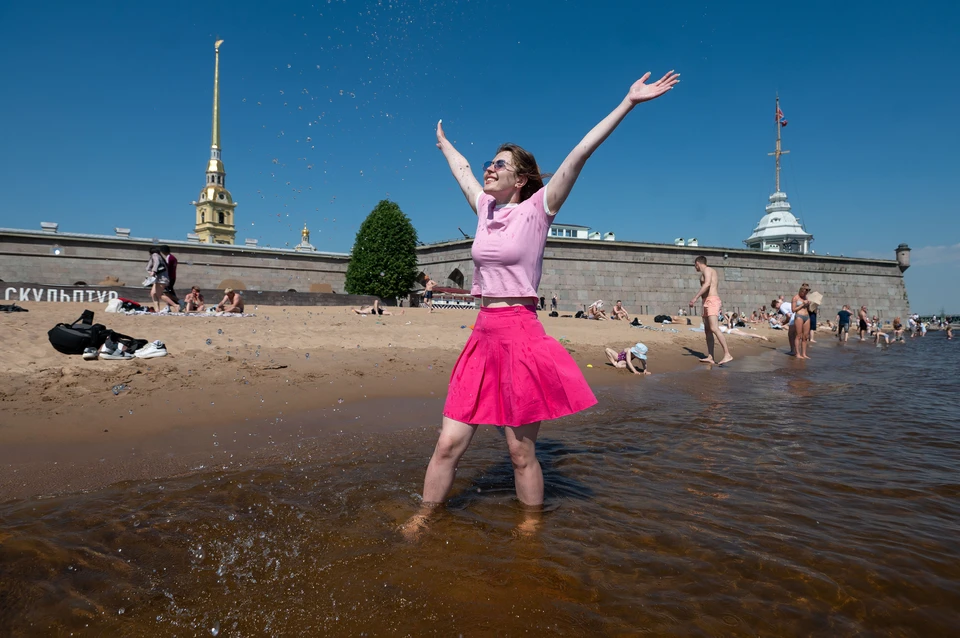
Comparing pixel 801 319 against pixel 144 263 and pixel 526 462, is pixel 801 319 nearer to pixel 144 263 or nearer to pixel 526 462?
pixel 526 462

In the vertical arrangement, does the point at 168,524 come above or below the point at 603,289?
below

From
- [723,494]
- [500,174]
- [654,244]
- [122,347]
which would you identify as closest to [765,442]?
[723,494]

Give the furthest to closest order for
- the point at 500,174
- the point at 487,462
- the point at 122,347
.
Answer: the point at 122,347
the point at 487,462
the point at 500,174

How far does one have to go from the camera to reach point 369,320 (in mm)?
13180

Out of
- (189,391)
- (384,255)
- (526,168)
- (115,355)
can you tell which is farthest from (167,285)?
(384,255)

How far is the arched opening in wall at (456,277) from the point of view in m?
37.2

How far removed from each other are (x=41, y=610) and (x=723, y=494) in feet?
10.1

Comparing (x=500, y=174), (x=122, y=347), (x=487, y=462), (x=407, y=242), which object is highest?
(x=407, y=242)

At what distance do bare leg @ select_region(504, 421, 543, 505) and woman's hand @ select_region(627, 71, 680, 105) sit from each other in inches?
63.6

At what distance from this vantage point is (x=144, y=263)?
33.6 meters

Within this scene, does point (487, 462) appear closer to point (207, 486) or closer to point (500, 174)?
point (207, 486)

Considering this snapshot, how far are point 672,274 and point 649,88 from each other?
129 ft

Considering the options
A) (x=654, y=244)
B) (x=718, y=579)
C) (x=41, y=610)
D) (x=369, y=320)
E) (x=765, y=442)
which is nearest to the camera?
(x=41, y=610)

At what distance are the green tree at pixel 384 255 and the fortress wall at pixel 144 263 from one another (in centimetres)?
596
